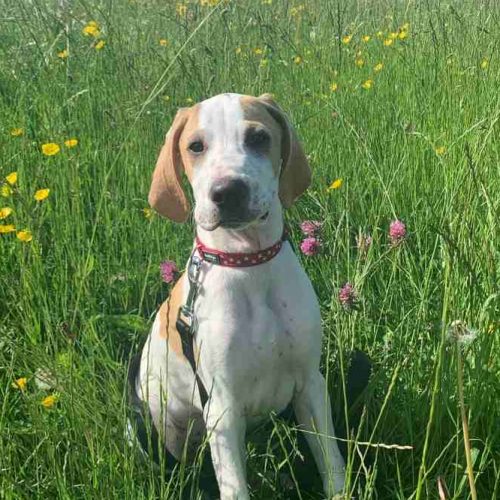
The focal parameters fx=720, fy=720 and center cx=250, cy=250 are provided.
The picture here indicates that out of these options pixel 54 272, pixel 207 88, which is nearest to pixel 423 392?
pixel 54 272

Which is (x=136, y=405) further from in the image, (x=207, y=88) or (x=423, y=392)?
(x=207, y=88)

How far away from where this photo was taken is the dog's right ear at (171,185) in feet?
6.56

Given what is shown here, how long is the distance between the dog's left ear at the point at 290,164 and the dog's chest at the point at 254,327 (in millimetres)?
196

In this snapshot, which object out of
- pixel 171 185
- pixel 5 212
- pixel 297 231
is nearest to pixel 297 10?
pixel 297 231

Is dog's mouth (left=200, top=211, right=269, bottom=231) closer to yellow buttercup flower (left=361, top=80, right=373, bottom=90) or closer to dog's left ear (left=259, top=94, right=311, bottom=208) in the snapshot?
dog's left ear (left=259, top=94, right=311, bottom=208)

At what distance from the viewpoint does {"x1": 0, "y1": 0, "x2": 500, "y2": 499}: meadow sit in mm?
→ 1688

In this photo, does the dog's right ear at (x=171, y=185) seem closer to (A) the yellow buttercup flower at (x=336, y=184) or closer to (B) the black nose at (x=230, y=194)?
(B) the black nose at (x=230, y=194)

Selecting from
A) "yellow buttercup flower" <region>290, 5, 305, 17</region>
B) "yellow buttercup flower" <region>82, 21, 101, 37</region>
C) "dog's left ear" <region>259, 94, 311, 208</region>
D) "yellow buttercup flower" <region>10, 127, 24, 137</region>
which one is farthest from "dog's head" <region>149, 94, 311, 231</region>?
"yellow buttercup flower" <region>290, 5, 305, 17</region>

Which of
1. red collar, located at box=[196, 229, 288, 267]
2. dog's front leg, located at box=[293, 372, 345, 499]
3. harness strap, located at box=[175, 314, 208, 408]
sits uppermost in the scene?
red collar, located at box=[196, 229, 288, 267]

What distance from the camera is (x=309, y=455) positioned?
2061 mm

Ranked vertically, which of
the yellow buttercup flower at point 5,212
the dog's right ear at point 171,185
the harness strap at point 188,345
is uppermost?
the dog's right ear at point 171,185

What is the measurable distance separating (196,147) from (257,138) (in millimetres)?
165

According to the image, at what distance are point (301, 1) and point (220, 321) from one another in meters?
4.00

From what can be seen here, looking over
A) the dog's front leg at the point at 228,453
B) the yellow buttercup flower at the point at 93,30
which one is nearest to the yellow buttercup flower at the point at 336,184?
the dog's front leg at the point at 228,453
